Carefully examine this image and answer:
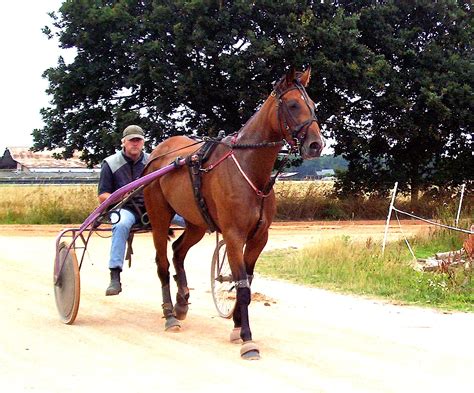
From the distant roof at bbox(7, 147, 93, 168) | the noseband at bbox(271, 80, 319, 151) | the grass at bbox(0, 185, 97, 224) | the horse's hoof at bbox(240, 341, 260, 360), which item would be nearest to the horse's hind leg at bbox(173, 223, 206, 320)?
the horse's hoof at bbox(240, 341, 260, 360)

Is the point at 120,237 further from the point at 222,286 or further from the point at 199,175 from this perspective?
the point at 199,175

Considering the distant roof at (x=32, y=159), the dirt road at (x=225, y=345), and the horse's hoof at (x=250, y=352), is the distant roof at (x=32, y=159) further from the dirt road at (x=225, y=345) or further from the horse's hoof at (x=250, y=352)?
the horse's hoof at (x=250, y=352)

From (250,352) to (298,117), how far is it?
2.07m

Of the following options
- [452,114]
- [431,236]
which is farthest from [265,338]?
[452,114]

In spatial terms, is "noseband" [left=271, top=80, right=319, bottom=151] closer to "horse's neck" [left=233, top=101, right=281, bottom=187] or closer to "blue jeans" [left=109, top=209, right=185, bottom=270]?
"horse's neck" [left=233, top=101, right=281, bottom=187]

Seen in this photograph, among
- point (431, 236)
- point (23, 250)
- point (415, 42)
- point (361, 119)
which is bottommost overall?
point (23, 250)

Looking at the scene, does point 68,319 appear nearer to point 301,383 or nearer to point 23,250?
point 301,383

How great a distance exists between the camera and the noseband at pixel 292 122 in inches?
261

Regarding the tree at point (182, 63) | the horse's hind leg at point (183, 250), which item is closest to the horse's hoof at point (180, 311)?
the horse's hind leg at point (183, 250)

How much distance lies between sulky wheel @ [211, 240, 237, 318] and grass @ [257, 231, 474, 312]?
2.16m

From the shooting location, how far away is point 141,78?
869 inches

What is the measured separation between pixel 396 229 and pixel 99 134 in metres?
8.98

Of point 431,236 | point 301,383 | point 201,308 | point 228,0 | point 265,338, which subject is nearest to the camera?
point 301,383

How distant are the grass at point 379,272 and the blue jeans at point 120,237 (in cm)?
330
